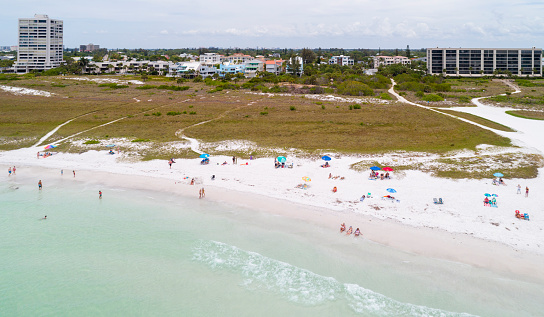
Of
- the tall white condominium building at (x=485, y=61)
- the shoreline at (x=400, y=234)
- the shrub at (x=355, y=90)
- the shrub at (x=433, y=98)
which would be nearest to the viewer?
the shoreline at (x=400, y=234)

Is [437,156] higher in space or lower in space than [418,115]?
lower

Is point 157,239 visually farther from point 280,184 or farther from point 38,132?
point 38,132

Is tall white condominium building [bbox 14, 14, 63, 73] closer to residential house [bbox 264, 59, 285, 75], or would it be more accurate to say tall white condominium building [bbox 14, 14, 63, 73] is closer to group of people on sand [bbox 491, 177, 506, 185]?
residential house [bbox 264, 59, 285, 75]

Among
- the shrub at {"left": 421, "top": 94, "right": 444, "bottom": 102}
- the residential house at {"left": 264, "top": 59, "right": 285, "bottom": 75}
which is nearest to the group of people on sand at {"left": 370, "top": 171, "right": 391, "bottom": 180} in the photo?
the shrub at {"left": 421, "top": 94, "right": 444, "bottom": 102}

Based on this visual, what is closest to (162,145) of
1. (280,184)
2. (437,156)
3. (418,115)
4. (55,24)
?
(280,184)

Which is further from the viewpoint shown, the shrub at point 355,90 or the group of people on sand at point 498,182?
the shrub at point 355,90

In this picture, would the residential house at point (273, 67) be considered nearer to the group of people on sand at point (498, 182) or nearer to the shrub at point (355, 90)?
the shrub at point (355, 90)

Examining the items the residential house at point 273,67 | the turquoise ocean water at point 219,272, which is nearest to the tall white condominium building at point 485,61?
the residential house at point 273,67

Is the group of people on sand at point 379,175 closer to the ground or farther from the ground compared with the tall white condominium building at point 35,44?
closer to the ground
